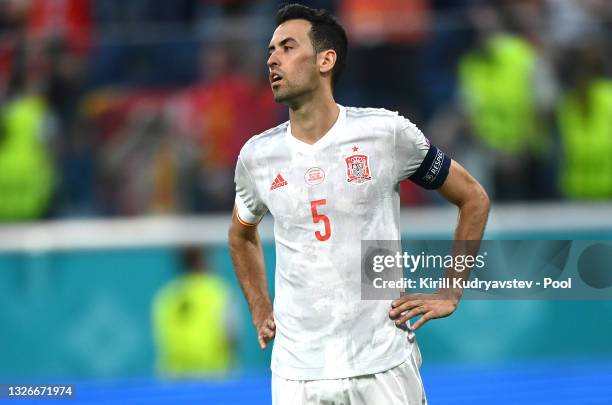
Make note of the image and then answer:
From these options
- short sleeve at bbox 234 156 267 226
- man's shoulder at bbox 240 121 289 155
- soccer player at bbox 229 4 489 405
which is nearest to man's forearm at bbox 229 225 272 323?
short sleeve at bbox 234 156 267 226

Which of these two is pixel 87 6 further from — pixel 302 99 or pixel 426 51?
pixel 302 99

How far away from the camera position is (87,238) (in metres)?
10.5

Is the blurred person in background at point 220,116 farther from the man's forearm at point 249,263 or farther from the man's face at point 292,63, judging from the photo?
the man's face at point 292,63

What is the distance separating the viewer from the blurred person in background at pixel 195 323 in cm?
1032

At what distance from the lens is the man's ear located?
17.0 feet

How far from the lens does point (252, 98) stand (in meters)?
10.0

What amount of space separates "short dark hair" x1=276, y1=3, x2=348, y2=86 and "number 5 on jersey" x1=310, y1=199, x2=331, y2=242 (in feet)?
1.84

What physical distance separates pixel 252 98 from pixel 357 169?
508 centimetres

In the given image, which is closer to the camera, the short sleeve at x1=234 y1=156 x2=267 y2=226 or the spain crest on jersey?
the spain crest on jersey

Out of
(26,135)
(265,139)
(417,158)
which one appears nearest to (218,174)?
(26,135)

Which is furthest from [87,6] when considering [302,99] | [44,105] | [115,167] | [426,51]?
[302,99]

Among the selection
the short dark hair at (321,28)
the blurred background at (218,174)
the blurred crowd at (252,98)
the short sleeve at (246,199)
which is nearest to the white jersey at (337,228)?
the short sleeve at (246,199)

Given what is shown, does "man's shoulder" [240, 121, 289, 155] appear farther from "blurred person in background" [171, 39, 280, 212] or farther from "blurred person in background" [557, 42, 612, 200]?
"blurred person in background" [557, 42, 612, 200]

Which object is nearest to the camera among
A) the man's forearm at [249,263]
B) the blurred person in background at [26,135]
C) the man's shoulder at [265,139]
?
the man's shoulder at [265,139]
